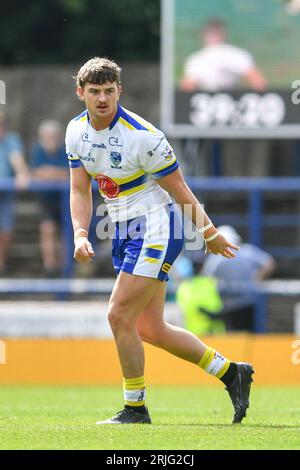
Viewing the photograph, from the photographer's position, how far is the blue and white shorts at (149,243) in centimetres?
814

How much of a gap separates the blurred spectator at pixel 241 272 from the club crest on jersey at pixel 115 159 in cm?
823

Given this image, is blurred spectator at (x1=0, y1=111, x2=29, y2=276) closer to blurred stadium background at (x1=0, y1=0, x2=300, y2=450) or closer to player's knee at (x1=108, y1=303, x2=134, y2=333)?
blurred stadium background at (x1=0, y1=0, x2=300, y2=450)

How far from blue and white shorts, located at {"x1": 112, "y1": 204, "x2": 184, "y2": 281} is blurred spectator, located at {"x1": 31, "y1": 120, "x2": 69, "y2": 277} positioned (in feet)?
31.6

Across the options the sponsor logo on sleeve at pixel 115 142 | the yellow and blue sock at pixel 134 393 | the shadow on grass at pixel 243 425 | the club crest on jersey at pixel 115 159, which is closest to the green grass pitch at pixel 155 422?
the shadow on grass at pixel 243 425

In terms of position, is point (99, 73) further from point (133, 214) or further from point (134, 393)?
point (134, 393)

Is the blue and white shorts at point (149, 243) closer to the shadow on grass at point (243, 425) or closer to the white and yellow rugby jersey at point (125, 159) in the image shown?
the white and yellow rugby jersey at point (125, 159)

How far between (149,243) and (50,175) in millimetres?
10007

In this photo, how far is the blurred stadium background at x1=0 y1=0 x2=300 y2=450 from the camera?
14.8 meters

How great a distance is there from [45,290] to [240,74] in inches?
157

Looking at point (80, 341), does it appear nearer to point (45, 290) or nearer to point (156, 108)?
point (45, 290)

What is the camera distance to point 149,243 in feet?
26.8

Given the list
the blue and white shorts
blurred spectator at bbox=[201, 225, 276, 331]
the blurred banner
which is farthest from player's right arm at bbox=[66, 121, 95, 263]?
the blurred banner
